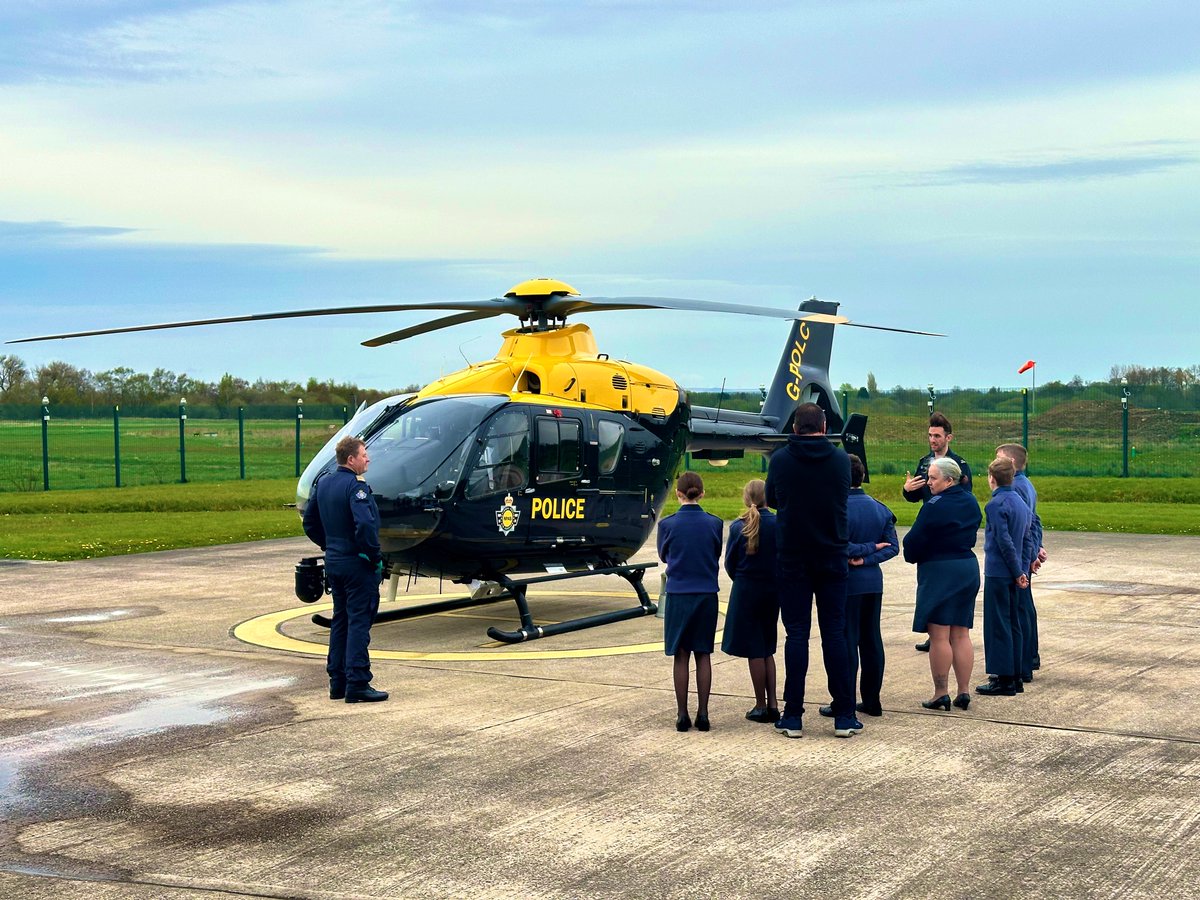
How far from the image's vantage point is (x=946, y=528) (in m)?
8.02

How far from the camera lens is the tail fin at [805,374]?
16094 millimetres

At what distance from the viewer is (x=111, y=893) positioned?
5.07m

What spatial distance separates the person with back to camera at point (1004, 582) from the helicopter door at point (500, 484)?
409 centimetres

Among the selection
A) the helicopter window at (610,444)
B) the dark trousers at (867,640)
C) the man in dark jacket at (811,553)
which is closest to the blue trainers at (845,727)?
the man in dark jacket at (811,553)

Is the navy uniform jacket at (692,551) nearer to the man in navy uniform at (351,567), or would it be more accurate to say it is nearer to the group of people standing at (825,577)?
the group of people standing at (825,577)

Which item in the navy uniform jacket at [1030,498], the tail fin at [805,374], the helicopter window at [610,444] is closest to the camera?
the navy uniform jacket at [1030,498]

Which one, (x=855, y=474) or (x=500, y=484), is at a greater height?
(x=855, y=474)

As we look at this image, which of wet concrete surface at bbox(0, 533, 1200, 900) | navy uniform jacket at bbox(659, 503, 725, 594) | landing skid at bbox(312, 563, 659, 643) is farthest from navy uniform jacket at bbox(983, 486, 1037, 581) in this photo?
landing skid at bbox(312, 563, 659, 643)

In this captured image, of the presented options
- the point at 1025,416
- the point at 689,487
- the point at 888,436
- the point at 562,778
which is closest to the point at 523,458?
the point at 689,487

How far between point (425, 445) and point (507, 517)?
0.92 metres

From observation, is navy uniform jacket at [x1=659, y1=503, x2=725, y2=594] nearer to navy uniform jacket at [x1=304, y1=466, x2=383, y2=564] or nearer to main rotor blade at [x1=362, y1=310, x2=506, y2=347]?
navy uniform jacket at [x1=304, y1=466, x2=383, y2=564]

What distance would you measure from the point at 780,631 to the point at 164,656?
16.5 feet

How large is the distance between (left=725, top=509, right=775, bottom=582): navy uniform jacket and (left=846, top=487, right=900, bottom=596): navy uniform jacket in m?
0.47

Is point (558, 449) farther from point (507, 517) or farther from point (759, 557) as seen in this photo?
point (759, 557)
